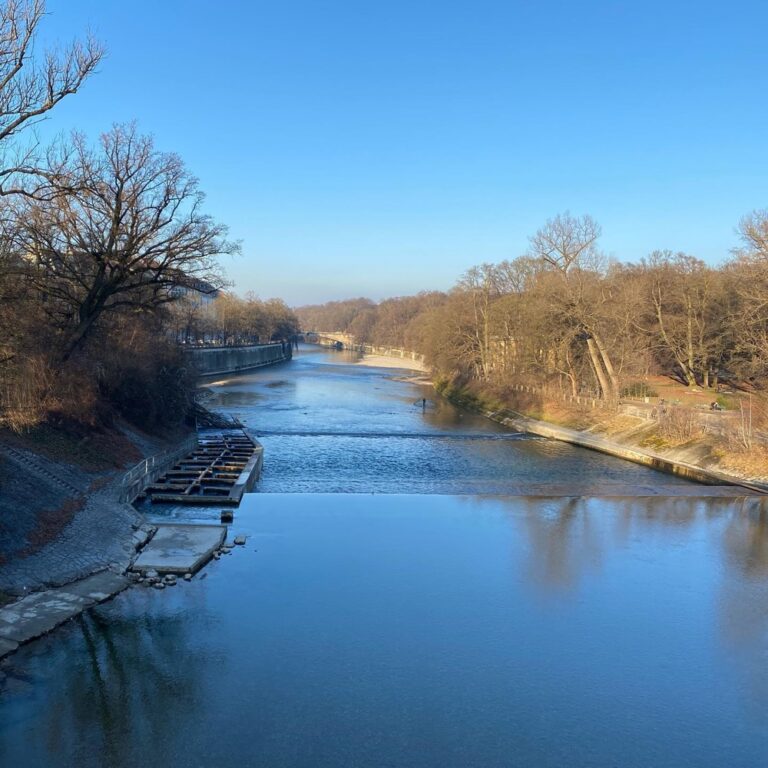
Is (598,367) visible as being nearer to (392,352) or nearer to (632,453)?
(632,453)

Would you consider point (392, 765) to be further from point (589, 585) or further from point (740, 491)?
point (740, 491)

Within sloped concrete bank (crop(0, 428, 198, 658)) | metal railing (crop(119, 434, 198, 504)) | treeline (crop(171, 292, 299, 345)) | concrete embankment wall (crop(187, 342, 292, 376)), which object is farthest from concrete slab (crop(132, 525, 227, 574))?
treeline (crop(171, 292, 299, 345))

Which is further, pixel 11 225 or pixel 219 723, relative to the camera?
pixel 11 225

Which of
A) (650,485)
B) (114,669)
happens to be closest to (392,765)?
(114,669)

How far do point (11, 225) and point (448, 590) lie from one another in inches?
785

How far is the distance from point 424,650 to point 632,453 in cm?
2905

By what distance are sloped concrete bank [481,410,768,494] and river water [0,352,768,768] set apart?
671 cm

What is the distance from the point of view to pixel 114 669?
11781 mm

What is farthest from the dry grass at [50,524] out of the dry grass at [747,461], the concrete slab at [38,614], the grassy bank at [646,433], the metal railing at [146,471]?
the dry grass at [747,461]

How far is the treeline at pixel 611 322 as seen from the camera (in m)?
47.4

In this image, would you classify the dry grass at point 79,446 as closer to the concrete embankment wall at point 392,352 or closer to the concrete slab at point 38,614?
the concrete slab at point 38,614

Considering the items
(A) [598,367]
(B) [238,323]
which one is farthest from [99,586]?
(B) [238,323]

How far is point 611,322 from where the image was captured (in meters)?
50.8

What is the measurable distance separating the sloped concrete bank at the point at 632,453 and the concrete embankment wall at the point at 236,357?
39220 millimetres
